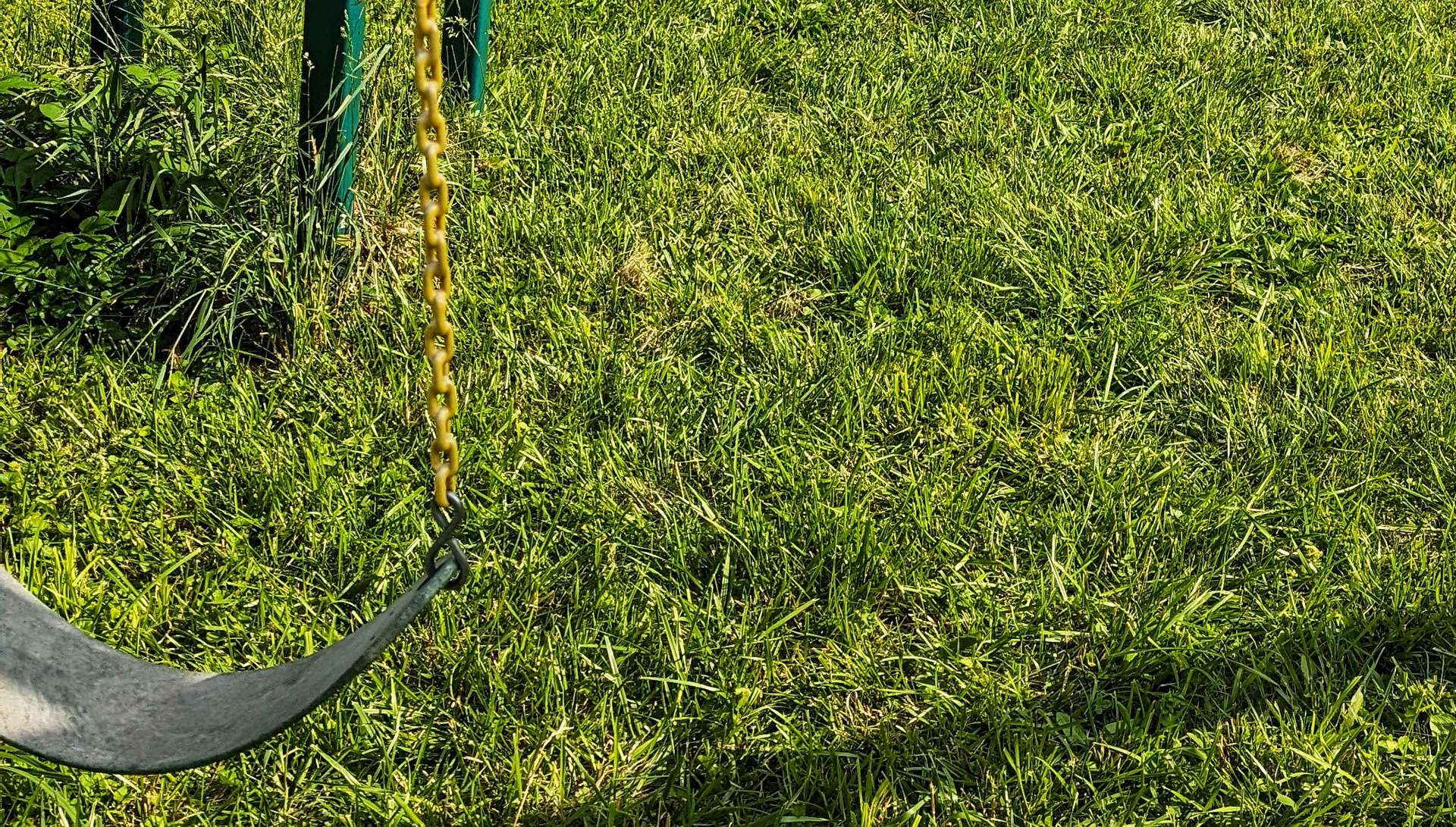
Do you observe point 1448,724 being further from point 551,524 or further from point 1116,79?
point 1116,79

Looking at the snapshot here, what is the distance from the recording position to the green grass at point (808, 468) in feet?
7.30

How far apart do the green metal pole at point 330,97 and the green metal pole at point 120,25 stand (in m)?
0.41

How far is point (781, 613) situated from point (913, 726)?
13.0 inches

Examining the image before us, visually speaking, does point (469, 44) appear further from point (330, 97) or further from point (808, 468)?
point (808, 468)

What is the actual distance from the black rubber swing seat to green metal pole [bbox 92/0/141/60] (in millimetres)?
1640

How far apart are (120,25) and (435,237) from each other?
6.66 ft

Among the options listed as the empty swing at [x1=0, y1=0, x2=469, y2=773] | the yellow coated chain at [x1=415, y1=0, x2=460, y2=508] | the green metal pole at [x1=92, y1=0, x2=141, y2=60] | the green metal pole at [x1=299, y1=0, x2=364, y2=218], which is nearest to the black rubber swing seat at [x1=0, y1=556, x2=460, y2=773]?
the empty swing at [x1=0, y1=0, x2=469, y2=773]

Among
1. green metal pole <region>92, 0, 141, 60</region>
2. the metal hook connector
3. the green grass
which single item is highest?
green metal pole <region>92, 0, 141, 60</region>

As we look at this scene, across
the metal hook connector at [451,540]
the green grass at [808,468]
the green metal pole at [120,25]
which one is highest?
the green metal pole at [120,25]

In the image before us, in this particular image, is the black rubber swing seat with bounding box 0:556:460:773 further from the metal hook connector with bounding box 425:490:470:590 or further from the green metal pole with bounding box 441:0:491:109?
the green metal pole with bounding box 441:0:491:109

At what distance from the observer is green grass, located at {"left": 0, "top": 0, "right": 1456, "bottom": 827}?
2.23 metres

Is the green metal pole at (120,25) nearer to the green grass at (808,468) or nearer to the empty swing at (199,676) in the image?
the green grass at (808,468)

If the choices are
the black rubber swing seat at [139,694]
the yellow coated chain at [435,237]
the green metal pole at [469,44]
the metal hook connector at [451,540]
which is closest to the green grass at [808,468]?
the green metal pole at [469,44]

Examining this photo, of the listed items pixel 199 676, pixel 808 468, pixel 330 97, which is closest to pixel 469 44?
pixel 330 97
